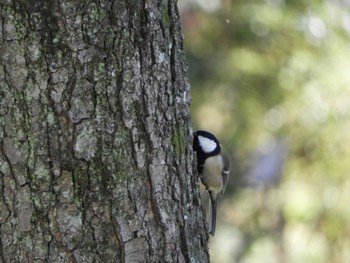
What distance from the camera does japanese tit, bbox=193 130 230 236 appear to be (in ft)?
11.2

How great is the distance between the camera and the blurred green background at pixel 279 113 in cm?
710

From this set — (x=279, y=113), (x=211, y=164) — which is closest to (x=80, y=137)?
(x=211, y=164)

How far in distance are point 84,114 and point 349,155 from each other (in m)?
4.99

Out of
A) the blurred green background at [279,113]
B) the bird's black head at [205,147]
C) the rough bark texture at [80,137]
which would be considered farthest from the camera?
the blurred green background at [279,113]

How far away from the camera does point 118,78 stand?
2.28m

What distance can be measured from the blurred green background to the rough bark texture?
480cm

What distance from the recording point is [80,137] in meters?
2.23

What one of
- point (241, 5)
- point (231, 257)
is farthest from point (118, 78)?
point (231, 257)

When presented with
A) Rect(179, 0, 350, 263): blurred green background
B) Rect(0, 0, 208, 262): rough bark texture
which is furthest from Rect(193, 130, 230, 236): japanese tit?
Rect(179, 0, 350, 263): blurred green background

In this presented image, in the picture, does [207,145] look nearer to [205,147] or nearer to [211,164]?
[205,147]

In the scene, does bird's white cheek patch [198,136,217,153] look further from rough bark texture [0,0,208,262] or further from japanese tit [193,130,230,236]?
rough bark texture [0,0,208,262]

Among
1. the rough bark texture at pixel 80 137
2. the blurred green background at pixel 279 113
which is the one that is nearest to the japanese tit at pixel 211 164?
the rough bark texture at pixel 80 137

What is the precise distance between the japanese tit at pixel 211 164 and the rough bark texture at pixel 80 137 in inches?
32.9

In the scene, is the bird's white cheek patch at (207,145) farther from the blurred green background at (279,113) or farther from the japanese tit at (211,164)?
the blurred green background at (279,113)
